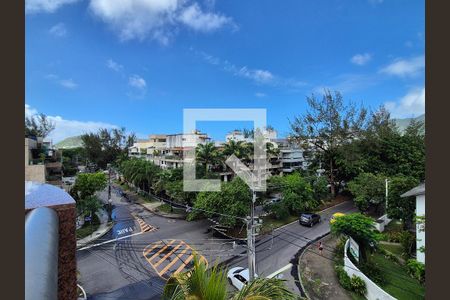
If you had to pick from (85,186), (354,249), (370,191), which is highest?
(370,191)

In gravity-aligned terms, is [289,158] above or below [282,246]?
above

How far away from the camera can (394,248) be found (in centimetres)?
1367

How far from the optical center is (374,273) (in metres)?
10.6

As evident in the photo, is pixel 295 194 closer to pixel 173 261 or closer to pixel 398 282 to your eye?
pixel 398 282

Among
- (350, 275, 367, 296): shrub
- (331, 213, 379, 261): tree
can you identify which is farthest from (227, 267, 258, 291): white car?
(331, 213, 379, 261): tree

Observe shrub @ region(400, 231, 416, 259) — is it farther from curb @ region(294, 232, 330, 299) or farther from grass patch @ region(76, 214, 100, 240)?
grass patch @ region(76, 214, 100, 240)

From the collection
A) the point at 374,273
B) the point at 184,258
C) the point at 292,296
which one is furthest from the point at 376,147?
the point at 292,296

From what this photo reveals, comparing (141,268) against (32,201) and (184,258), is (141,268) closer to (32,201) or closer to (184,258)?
(184,258)

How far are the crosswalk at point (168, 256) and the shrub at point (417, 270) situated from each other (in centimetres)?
902

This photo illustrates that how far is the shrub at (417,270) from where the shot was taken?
1009 cm

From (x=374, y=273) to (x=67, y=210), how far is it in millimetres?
12488

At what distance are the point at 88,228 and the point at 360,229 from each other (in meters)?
17.7

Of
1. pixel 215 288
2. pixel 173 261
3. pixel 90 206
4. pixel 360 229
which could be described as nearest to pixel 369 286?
pixel 360 229

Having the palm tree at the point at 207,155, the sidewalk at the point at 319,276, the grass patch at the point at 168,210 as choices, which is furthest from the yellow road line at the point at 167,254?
the palm tree at the point at 207,155
